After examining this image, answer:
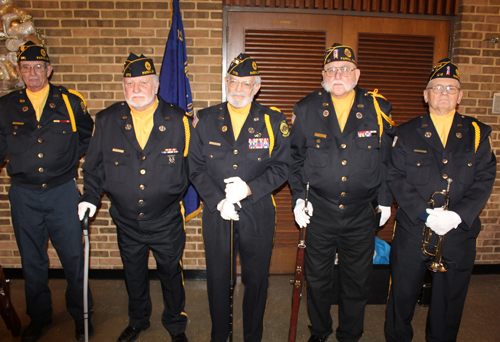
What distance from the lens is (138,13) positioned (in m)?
3.20

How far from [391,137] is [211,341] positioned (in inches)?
81.0

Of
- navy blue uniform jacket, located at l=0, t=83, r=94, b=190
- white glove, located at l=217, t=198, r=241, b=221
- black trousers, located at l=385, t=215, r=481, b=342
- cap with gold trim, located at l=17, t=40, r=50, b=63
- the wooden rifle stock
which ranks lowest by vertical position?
the wooden rifle stock

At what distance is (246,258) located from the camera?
234 cm

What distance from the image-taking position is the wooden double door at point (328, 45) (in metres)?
3.31

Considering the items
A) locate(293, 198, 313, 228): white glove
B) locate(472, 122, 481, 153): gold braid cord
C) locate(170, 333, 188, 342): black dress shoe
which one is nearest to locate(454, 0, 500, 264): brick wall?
locate(472, 122, 481, 153): gold braid cord

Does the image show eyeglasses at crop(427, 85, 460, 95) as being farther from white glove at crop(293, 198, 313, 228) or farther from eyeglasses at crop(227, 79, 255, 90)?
eyeglasses at crop(227, 79, 255, 90)

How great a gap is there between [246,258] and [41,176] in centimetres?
172

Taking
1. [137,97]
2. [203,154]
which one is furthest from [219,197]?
[137,97]

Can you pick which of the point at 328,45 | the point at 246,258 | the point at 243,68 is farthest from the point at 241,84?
the point at 328,45

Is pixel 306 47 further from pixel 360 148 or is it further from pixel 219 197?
pixel 219 197

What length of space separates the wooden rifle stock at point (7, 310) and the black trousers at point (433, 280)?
2916 mm

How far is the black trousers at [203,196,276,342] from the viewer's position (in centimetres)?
231

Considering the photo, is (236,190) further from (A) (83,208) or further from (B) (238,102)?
(A) (83,208)

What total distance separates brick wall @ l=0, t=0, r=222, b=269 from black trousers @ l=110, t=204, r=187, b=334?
55.1 inches
